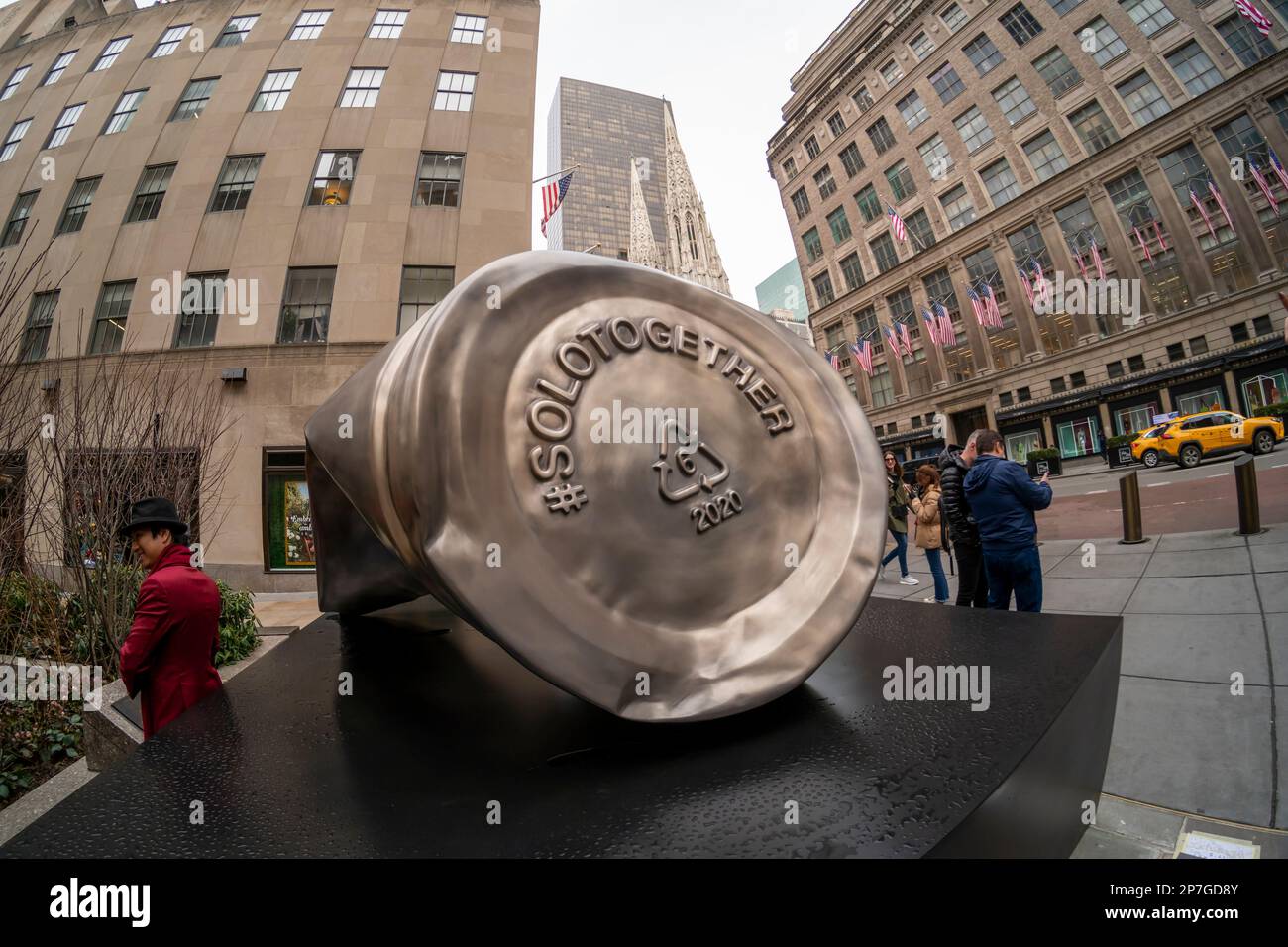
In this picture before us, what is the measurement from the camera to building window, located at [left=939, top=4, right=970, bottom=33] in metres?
36.1

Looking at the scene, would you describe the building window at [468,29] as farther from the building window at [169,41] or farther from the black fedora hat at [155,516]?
the black fedora hat at [155,516]

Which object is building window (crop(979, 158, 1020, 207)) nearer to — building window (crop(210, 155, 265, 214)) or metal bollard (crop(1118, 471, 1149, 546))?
metal bollard (crop(1118, 471, 1149, 546))

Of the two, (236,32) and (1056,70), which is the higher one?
(1056,70)

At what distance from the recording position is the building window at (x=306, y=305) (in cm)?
1316

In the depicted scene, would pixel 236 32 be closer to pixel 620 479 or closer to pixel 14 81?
pixel 14 81

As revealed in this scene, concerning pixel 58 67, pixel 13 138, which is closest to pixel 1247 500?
pixel 13 138

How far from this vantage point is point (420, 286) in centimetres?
1353

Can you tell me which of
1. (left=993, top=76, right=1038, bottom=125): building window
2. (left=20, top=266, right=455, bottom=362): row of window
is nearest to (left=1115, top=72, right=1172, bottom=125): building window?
(left=993, top=76, right=1038, bottom=125): building window

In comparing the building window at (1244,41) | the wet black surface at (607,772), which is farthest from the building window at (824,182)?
the wet black surface at (607,772)

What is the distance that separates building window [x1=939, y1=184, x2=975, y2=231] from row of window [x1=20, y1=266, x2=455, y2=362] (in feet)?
117

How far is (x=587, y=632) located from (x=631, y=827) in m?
0.43

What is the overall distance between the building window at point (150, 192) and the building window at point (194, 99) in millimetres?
1863

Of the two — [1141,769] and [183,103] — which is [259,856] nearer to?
[1141,769]

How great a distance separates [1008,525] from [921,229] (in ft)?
137
